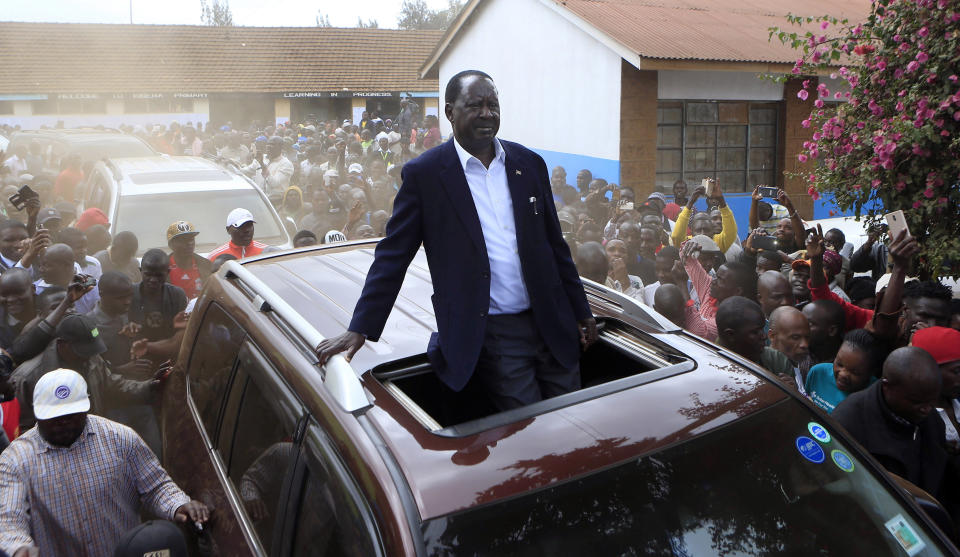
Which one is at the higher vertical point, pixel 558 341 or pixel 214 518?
pixel 558 341

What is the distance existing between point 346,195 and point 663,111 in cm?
529

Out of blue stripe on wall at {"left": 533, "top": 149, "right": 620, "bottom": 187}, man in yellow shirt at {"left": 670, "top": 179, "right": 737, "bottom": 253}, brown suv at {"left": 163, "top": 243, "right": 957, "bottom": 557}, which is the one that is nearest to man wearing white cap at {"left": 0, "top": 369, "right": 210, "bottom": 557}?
brown suv at {"left": 163, "top": 243, "right": 957, "bottom": 557}

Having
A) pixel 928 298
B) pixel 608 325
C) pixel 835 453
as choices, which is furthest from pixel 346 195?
pixel 835 453

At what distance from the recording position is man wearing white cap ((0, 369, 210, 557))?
10.9ft

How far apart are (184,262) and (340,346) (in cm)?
455

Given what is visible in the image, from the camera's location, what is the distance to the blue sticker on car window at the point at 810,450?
2229mm

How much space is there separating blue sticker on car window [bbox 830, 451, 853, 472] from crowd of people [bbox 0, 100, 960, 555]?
114 cm

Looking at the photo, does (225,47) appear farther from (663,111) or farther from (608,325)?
(608,325)

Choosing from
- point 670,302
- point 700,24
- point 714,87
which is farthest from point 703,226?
point 700,24

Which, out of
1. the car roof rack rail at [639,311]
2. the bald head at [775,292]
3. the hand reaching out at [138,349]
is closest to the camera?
the car roof rack rail at [639,311]

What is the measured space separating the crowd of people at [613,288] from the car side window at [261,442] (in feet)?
1.10

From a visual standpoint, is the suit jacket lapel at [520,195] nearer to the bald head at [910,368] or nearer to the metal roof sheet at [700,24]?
the bald head at [910,368]

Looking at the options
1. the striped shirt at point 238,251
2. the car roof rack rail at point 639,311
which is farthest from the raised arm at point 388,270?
the striped shirt at point 238,251

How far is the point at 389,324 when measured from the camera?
290 centimetres
